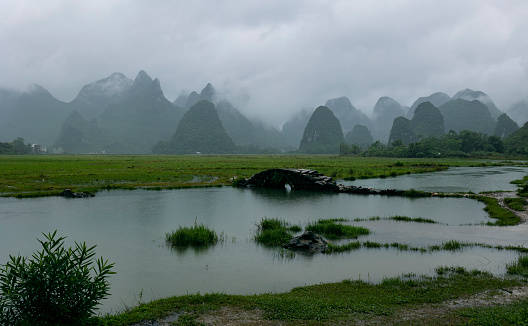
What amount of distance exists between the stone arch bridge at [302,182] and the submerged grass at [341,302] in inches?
608

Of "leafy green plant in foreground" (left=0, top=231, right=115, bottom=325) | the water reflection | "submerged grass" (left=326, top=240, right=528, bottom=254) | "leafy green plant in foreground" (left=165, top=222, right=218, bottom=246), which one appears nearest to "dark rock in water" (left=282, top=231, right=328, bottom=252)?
"submerged grass" (left=326, top=240, right=528, bottom=254)

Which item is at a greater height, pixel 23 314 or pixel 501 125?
pixel 501 125

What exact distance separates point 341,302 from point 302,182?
63.4ft

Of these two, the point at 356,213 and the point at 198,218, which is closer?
the point at 198,218

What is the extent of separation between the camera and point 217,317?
5.46 meters

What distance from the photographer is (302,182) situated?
82.6 ft

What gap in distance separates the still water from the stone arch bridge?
2028mm

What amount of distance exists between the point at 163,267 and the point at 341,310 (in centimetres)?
476

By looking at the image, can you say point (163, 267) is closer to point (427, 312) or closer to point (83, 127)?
point (427, 312)

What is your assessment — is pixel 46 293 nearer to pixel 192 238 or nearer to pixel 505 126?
pixel 192 238

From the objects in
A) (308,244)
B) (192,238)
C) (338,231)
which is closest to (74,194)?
(192,238)

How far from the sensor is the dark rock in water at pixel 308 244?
31.6 ft

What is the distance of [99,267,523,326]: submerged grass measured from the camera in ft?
17.6

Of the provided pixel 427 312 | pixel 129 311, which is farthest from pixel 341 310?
pixel 129 311
